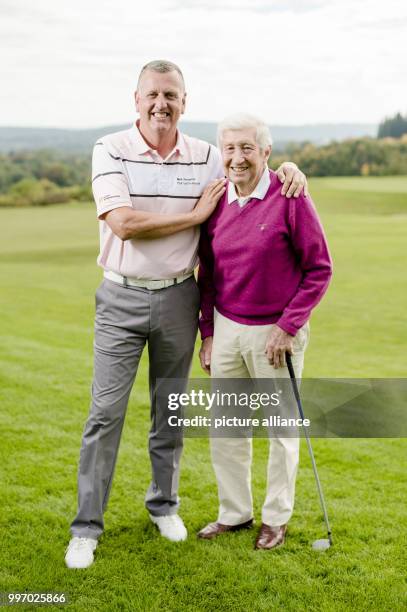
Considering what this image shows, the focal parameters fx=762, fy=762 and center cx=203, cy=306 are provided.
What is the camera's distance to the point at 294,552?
11.1 ft

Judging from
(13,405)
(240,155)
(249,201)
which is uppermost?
(240,155)

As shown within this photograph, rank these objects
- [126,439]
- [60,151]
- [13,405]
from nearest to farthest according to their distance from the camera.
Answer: [126,439] < [13,405] < [60,151]

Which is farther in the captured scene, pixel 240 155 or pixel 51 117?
pixel 51 117

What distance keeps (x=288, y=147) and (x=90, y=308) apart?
21789 millimetres

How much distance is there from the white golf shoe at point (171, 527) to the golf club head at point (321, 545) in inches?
23.4

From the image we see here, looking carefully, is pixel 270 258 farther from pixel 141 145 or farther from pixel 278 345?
pixel 141 145

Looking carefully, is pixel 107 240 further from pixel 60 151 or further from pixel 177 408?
pixel 60 151

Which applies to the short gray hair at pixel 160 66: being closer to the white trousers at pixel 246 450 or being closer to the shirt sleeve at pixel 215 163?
the shirt sleeve at pixel 215 163

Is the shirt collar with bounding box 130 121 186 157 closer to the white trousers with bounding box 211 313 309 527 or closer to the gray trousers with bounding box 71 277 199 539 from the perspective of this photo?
the gray trousers with bounding box 71 277 199 539

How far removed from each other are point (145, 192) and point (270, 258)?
0.59 metres

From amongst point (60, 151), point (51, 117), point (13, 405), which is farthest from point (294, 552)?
point (51, 117)

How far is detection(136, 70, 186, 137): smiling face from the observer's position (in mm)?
3104

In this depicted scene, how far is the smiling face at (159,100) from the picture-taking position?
10.2 feet

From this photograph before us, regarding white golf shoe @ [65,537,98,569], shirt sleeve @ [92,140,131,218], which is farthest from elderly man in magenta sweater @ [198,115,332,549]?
white golf shoe @ [65,537,98,569]
